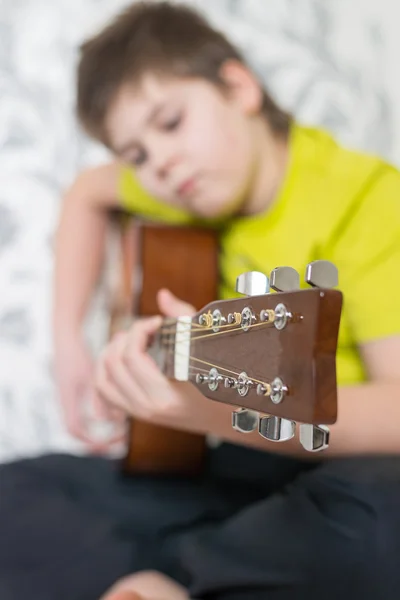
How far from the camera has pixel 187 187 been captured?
756 millimetres

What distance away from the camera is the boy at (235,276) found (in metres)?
0.55

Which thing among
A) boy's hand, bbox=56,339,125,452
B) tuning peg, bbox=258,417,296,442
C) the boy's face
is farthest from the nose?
tuning peg, bbox=258,417,296,442

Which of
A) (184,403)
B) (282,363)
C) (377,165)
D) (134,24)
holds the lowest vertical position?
(184,403)

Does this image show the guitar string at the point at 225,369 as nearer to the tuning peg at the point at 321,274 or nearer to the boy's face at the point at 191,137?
the tuning peg at the point at 321,274

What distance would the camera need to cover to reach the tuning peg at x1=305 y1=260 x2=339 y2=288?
328mm

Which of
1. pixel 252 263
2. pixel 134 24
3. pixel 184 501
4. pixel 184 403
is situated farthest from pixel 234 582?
pixel 134 24

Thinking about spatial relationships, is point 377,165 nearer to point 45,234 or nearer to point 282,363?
point 282,363

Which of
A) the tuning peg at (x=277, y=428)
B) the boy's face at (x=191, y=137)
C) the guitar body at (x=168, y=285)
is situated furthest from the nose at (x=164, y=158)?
the tuning peg at (x=277, y=428)

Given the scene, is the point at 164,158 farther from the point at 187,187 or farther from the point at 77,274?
the point at 77,274

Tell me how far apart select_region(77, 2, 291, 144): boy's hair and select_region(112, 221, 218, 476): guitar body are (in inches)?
6.2

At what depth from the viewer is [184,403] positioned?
610 millimetres

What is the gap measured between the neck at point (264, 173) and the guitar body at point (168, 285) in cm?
10

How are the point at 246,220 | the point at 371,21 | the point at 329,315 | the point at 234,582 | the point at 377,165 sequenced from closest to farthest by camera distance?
the point at 329,315 → the point at 234,582 → the point at 377,165 → the point at 246,220 → the point at 371,21

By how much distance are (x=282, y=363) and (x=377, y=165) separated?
435 mm
